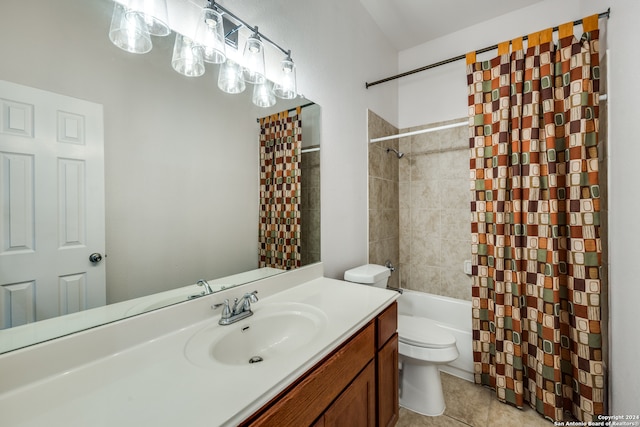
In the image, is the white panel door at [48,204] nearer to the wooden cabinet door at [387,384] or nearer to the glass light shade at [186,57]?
the glass light shade at [186,57]

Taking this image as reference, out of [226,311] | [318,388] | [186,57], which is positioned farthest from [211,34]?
[318,388]

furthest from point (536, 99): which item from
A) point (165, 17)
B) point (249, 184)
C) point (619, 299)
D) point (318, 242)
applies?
point (165, 17)

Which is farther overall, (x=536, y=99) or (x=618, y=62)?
(x=536, y=99)

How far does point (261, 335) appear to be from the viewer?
1.03m

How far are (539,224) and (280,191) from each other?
5.19ft

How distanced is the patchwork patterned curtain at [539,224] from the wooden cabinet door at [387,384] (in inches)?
34.9

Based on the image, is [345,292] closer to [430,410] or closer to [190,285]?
[190,285]

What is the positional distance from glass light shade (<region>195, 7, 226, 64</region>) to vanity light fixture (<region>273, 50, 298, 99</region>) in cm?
33

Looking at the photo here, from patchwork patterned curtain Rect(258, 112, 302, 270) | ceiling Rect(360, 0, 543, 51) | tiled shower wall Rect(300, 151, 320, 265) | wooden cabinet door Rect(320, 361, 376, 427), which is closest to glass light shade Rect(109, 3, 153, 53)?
patchwork patterned curtain Rect(258, 112, 302, 270)

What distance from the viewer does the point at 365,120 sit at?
2053 mm

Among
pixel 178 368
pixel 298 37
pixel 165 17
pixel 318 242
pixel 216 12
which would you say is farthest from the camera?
pixel 318 242

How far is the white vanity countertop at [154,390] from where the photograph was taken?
0.52 meters

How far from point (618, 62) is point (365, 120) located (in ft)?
4.49

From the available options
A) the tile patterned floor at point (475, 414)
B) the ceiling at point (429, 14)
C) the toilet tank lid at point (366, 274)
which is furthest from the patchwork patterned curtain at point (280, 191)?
the ceiling at point (429, 14)
